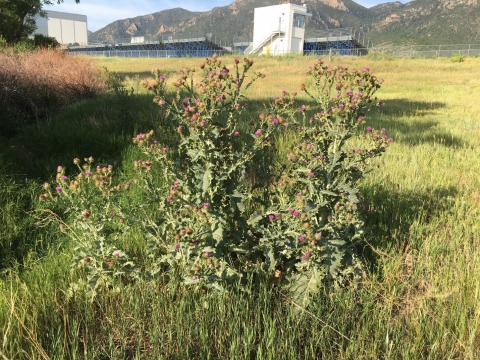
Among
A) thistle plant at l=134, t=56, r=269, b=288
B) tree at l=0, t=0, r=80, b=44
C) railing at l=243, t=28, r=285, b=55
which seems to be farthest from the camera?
railing at l=243, t=28, r=285, b=55

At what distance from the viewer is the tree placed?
12.6 metres

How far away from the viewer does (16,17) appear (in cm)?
1302

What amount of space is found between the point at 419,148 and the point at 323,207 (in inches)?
148

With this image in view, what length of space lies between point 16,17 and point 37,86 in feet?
24.3

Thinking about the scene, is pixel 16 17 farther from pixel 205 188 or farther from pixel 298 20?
pixel 298 20

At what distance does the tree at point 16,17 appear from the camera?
41.4 ft

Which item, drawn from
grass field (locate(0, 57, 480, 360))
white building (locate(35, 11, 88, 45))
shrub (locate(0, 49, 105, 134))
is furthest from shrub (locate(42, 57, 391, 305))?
white building (locate(35, 11, 88, 45))

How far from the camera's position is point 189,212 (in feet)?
7.86

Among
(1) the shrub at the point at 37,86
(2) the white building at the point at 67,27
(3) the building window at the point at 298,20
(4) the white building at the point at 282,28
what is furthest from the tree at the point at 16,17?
(2) the white building at the point at 67,27

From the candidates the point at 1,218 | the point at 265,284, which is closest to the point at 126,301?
the point at 265,284

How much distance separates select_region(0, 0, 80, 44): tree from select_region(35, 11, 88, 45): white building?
3858 inches

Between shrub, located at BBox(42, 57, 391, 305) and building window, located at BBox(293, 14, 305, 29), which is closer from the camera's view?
shrub, located at BBox(42, 57, 391, 305)

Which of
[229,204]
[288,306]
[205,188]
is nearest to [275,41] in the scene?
[229,204]

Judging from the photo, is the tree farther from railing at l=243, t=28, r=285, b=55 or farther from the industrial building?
railing at l=243, t=28, r=285, b=55
